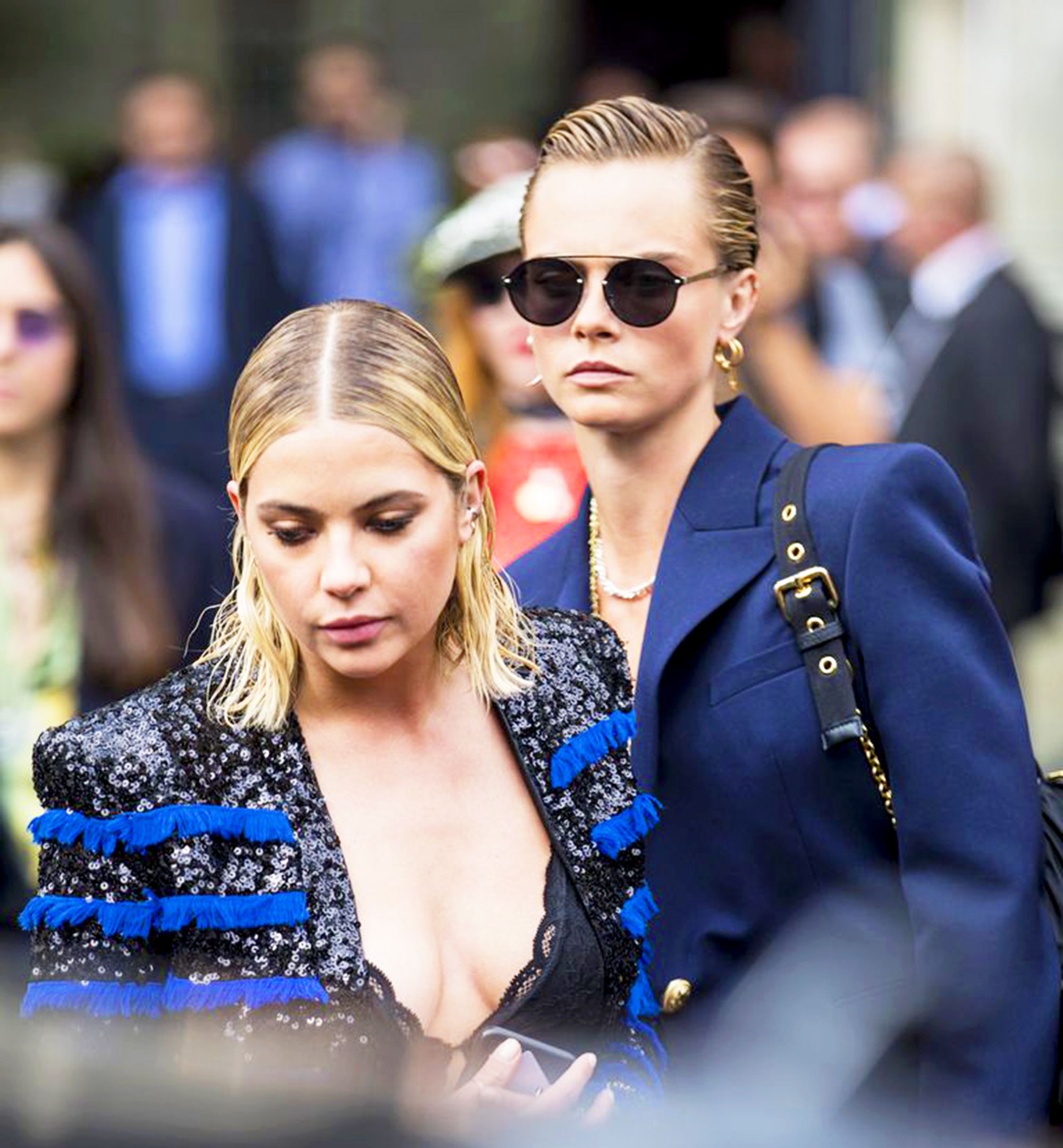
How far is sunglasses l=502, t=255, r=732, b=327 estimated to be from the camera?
3.66 meters

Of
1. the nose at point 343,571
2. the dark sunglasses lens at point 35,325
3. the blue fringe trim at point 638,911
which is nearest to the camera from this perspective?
the nose at point 343,571

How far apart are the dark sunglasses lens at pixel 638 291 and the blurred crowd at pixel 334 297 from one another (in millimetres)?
867

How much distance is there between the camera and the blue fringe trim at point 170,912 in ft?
9.37

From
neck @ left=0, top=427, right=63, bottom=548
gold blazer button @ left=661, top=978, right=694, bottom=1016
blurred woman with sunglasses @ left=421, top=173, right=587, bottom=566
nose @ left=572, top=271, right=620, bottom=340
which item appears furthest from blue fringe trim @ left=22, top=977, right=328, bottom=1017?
neck @ left=0, top=427, right=63, bottom=548

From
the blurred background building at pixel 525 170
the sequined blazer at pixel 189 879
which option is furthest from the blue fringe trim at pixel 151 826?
the blurred background building at pixel 525 170

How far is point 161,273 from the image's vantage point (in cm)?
1123

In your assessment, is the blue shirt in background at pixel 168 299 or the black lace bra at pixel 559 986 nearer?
the black lace bra at pixel 559 986

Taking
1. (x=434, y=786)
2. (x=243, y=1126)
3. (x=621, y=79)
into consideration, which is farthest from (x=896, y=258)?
(x=243, y=1126)

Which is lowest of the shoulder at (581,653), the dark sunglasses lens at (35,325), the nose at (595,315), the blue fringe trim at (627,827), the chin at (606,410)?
the blue fringe trim at (627,827)

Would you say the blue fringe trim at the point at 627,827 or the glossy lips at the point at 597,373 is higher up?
the glossy lips at the point at 597,373

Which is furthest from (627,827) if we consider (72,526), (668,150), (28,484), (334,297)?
(334,297)

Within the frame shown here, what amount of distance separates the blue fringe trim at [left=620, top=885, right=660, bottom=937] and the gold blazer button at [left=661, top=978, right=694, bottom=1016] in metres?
0.24

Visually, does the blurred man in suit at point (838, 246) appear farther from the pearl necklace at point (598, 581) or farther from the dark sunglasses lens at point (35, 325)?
the pearl necklace at point (598, 581)

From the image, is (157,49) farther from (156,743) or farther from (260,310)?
(156,743)
